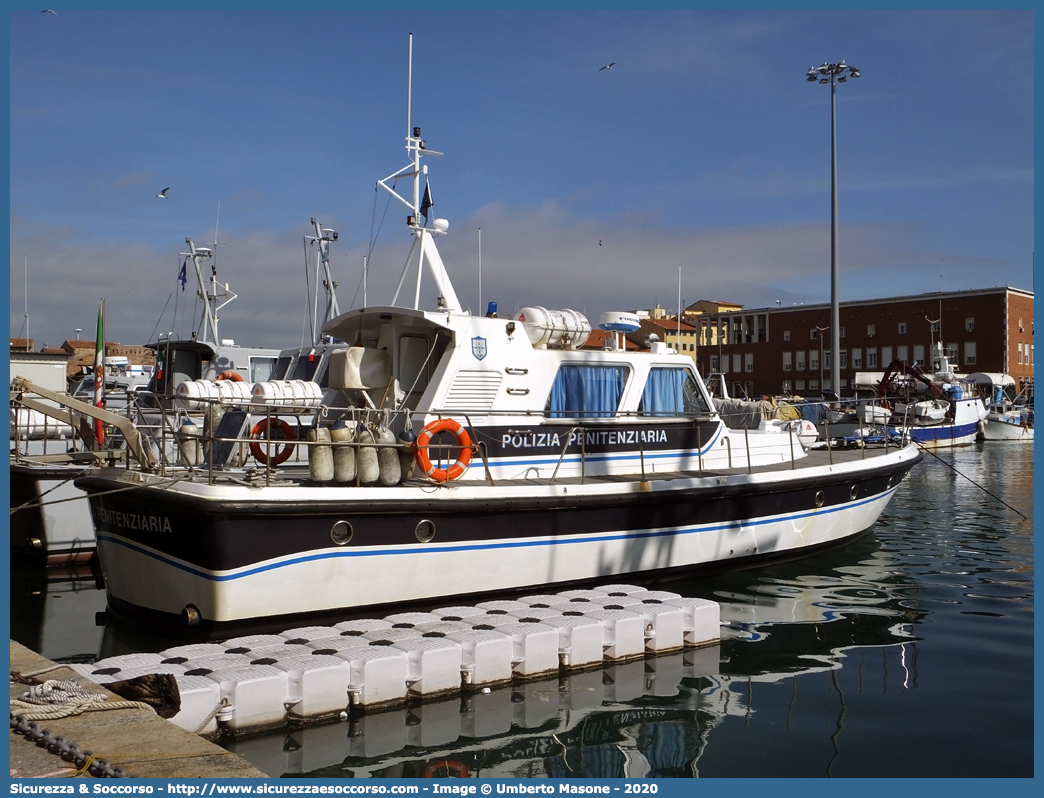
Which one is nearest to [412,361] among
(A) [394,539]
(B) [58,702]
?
(A) [394,539]

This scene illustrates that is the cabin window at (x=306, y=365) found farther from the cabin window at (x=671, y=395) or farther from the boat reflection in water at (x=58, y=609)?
the cabin window at (x=671, y=395)

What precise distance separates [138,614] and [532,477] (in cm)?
413

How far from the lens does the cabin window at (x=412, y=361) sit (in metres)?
9.76

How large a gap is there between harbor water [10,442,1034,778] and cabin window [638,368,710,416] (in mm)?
2104

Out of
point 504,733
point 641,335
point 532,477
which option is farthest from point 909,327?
point 504,733

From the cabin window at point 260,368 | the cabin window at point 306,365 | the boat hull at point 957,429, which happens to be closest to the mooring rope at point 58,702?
the cabin window at point 306,365

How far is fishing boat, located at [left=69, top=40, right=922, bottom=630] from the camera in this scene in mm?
7648

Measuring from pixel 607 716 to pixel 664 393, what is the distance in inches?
211

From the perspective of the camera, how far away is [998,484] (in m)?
22.8

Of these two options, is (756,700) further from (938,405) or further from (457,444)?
(938,405)

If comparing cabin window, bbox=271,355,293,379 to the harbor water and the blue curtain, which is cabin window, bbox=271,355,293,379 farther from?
the blue curtain

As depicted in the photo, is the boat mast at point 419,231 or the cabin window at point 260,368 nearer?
the boat mast at point 419,231

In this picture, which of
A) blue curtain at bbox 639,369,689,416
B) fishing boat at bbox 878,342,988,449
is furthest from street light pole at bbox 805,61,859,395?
blue curtain at bbox 639,369,689,416

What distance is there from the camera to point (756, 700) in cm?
664
